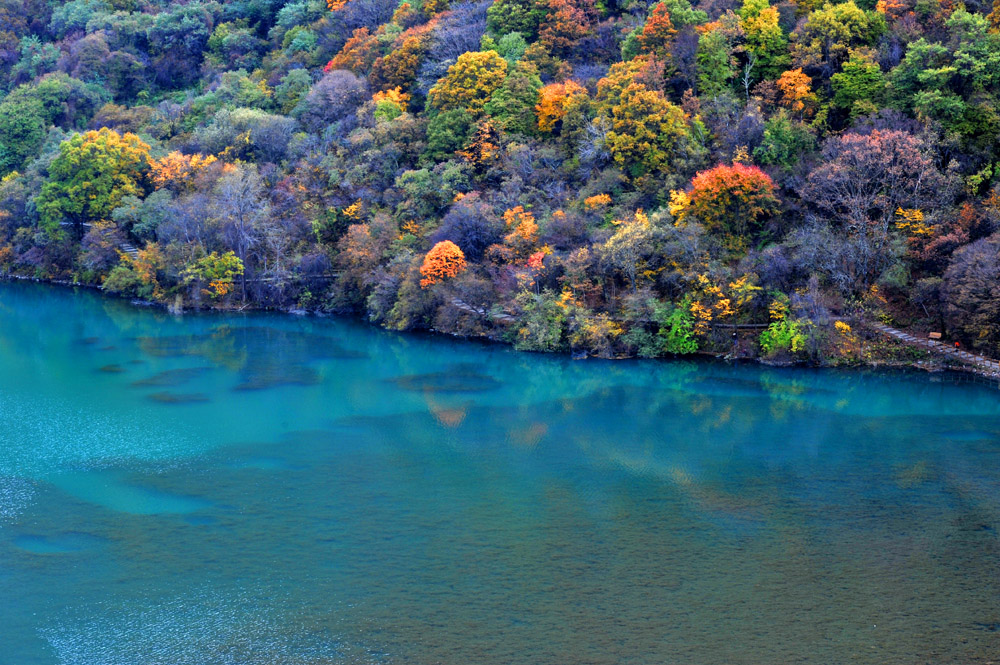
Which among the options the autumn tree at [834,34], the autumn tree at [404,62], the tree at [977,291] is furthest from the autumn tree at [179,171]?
the tree at [977,291]

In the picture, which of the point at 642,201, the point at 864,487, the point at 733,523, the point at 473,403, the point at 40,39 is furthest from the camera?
the point at 40,39

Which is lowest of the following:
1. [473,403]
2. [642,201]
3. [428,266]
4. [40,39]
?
[473,403]

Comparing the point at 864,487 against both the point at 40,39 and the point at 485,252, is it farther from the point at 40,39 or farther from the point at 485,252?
the point at 40,39

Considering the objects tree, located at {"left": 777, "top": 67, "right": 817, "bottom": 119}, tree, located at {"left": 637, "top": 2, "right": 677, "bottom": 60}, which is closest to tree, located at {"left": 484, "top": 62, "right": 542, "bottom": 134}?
tree, located at {"left": 637, "top": 2, "right": 677, "bottom": 60}

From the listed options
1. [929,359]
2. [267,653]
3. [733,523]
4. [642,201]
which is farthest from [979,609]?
[642,201]

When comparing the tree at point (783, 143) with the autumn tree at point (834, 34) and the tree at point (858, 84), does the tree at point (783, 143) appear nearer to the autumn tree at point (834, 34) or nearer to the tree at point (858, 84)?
the tree at point (858, 84)

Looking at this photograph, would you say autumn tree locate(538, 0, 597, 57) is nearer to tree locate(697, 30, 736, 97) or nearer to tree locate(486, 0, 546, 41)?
tree locate(486, 0, 546, 41)

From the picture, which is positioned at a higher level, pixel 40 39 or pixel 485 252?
pixel 40 39
